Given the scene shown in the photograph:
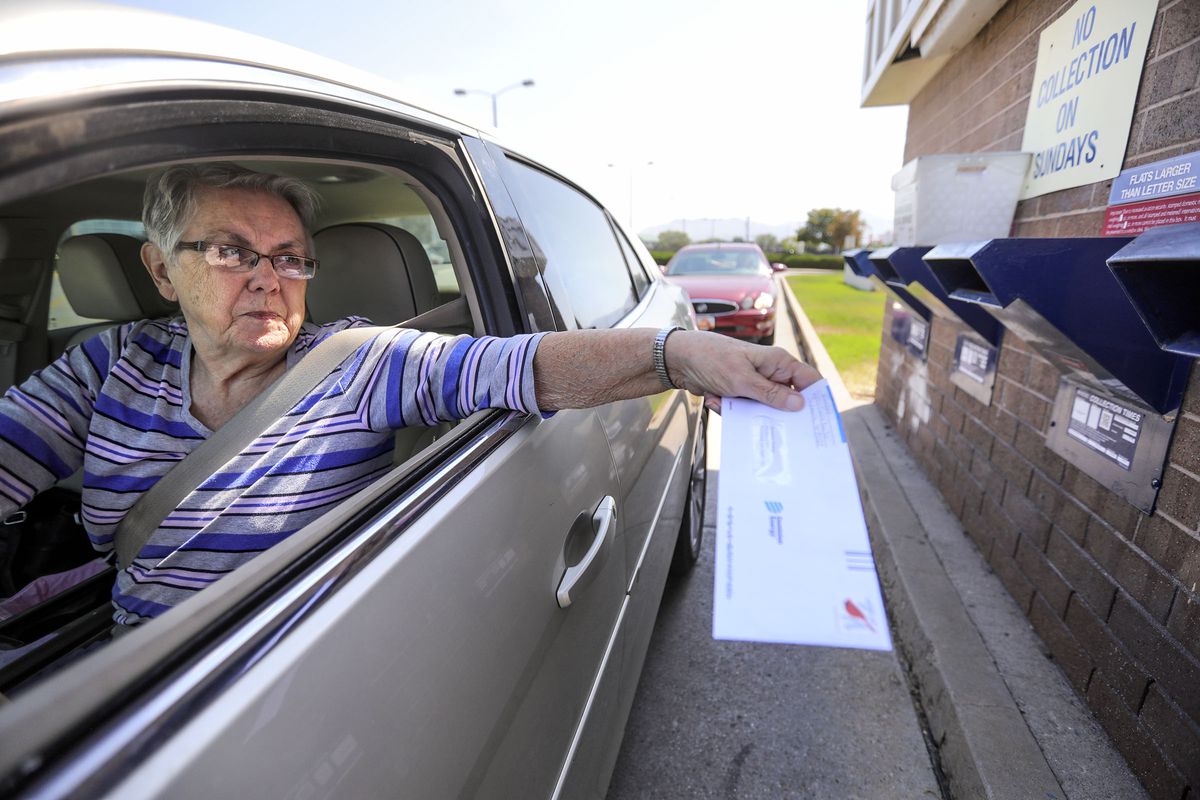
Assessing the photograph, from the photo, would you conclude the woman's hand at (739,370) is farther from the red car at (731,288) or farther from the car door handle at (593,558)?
the red car at (731,288)

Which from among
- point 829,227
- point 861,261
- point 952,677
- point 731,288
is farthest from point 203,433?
point 829,227

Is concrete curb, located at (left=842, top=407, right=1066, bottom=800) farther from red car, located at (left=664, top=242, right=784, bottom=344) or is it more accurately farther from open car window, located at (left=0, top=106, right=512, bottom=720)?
red car, located at (left=664, top=242, right=784, bottom=344)

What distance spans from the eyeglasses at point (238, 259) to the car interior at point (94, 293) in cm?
23

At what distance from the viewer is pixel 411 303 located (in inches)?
87.3

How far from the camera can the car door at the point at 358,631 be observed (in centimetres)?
60

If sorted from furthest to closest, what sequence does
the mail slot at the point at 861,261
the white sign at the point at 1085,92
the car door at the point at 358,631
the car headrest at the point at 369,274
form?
the mail slot at the point at 861,261
the car headrest at the point at 369,274
the white sign at the point at 1085,92
the car door at the point at 358,631

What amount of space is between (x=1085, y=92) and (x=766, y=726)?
2.54m

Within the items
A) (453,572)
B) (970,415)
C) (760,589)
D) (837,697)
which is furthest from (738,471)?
(970,415)

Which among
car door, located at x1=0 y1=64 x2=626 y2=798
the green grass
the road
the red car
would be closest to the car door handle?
car door, located at x1=0 y1=64 x2=626 y2=798

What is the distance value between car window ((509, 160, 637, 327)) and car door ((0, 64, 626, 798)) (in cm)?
35

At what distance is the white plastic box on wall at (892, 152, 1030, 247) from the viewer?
9.00 ft

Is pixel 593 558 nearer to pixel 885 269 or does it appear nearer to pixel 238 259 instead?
pixel 238 259

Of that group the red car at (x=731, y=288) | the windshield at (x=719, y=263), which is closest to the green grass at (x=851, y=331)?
the red car at (x=731, y=288)

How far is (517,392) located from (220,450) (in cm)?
59
